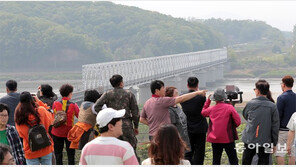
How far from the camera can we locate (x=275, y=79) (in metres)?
90.8

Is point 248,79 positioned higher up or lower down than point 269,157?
lower down

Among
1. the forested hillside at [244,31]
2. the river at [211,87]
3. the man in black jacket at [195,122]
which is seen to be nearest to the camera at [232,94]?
the man in black jacket at [195,122]

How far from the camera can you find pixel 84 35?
90.6m

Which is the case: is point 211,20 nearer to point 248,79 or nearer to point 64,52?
point 248,79

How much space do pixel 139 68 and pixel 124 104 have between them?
55354 millimetres

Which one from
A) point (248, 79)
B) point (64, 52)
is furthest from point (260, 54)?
point (64, 52)

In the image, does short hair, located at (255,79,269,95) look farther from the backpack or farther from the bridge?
the bridge

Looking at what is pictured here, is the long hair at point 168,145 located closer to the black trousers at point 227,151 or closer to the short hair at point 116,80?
the short hair at point 116,80

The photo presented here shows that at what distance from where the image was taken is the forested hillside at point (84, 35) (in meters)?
83.2

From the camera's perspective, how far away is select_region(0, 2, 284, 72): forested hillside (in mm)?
83188

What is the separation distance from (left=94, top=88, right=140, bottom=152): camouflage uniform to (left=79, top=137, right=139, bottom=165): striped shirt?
7.52 ft

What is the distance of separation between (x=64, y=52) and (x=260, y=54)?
59.6 m

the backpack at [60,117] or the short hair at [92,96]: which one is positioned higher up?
the short hair at [92,96]

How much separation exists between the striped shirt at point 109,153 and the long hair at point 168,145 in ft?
0.70
